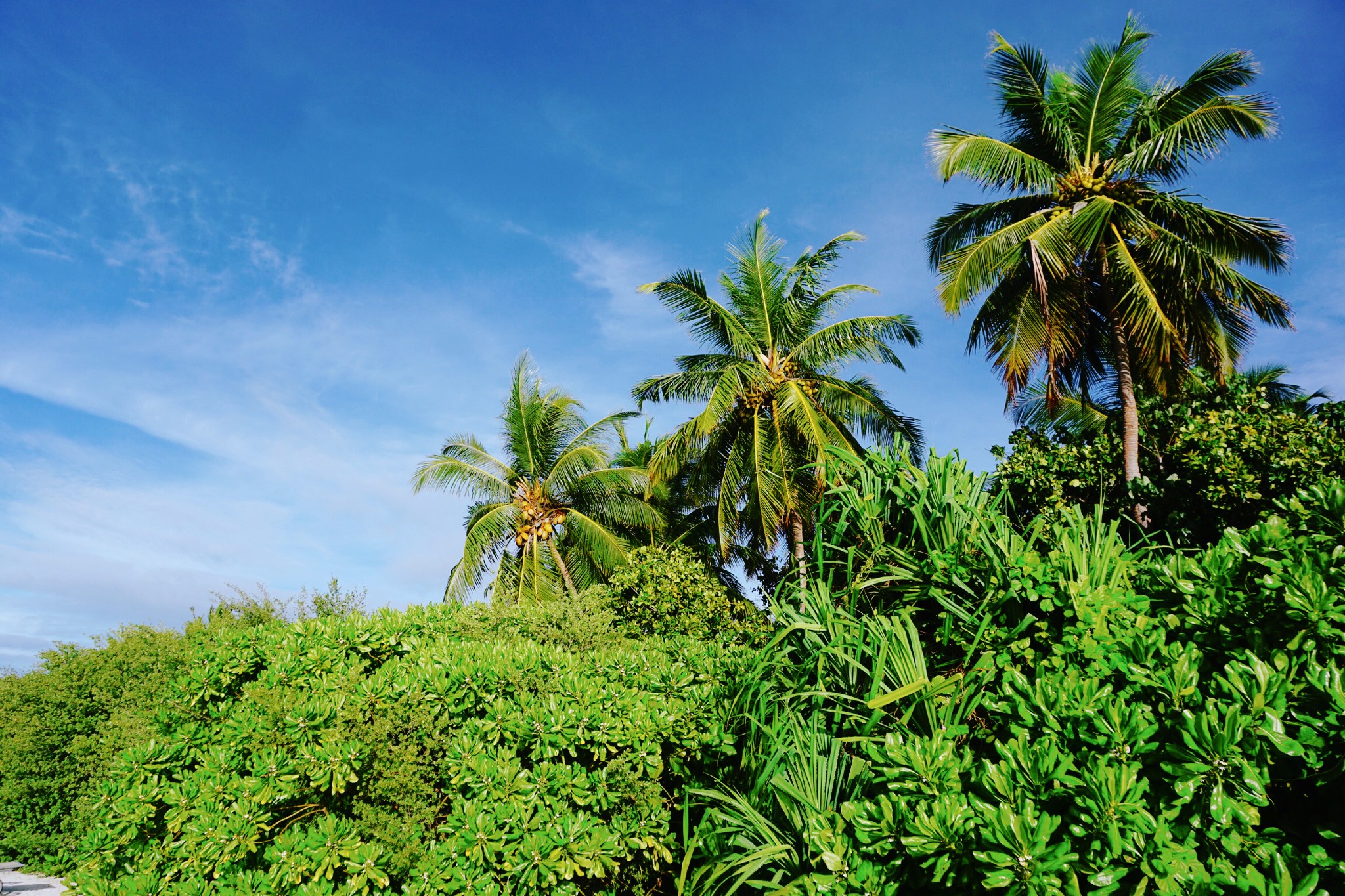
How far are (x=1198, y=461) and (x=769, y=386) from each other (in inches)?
308

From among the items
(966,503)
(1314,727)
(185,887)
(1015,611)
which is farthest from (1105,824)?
(185,887)

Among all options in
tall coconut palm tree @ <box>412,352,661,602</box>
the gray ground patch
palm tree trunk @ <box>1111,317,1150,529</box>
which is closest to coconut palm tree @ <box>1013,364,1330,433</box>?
palm tree trunk @ <box>1111,317,1150,529</box>

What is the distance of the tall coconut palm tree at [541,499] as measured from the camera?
19594 mm

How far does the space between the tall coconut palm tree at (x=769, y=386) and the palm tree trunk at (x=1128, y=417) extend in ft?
11.9

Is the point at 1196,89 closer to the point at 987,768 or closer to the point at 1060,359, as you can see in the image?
the point at 1060,359

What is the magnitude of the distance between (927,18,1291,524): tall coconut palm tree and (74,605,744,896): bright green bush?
1002 cm

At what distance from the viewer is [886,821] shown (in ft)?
10.8

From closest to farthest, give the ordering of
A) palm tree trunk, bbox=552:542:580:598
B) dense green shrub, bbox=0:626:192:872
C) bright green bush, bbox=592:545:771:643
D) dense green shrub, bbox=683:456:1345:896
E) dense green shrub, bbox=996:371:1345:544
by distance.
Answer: dense green shrub, bbox=683:456:1345:896 → dense green shrub, bbox=996:371:1345:544 → dense green shrub, bbox=0:626:192:872 → bright green bush, bbox=592:545:771:643 → palm tree trunk, bbox=552:542:580:598

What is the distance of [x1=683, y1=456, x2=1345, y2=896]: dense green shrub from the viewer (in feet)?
9.34

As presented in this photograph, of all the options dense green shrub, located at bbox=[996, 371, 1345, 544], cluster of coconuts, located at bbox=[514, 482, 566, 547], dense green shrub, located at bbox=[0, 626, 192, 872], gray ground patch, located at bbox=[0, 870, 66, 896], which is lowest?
gray ground patch, located at bbox=[0, 870, 66, 896]

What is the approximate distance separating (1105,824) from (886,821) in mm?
874

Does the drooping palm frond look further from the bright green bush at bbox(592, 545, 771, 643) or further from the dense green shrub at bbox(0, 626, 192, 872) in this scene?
the dense green shrub at bbox(0, 626, 192, 872)

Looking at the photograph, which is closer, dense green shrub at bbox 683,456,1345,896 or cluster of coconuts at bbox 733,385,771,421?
dense green shrub at bbox 683,456,1345,896

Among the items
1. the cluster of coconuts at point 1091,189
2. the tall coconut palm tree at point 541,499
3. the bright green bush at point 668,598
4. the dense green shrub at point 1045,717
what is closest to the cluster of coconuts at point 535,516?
the tall coconut palm tree at point 541,499
